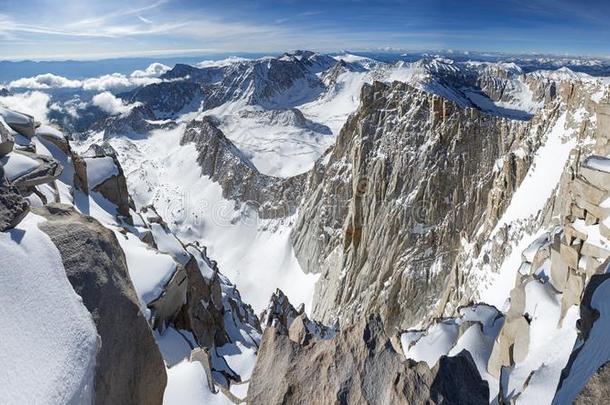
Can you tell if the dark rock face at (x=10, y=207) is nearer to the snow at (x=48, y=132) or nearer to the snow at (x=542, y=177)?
the snow at (x=48, y=132)

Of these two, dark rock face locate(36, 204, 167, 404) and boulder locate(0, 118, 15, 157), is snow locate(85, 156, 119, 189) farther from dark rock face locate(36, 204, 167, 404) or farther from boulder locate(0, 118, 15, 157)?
dark rock face locate(36, 204, 167, 404)

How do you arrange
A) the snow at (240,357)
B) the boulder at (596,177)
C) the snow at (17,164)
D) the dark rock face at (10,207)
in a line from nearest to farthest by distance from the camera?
the dark rock face at (10,207)
the boulder at (596,177)
the snow at (17,164)
the snow at (240,357)

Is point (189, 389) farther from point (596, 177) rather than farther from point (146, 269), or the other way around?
point (596, 177)

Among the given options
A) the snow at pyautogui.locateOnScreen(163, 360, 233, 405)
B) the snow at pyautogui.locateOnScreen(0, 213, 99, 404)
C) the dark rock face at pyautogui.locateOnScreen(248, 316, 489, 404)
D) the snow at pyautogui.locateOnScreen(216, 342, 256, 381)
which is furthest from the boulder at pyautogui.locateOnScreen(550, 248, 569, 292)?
the snow at pyautogui.locateOnScreen(0, 213, 99, 404)

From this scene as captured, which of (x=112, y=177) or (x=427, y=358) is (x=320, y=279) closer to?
(x=112, y=177)

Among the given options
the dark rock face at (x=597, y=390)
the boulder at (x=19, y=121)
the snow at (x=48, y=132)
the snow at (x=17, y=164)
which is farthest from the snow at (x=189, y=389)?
the snow at (x=48, y=132)

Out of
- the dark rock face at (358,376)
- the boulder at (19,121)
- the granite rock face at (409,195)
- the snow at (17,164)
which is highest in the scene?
the boulder at (19,121)

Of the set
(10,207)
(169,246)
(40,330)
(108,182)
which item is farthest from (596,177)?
(108,182)
